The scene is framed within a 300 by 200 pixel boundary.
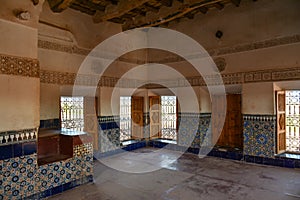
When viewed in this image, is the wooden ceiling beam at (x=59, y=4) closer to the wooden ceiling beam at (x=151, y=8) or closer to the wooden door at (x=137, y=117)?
the wooden ceiling beam at (x=151, y=8)

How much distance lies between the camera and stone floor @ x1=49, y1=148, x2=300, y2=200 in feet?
10.2

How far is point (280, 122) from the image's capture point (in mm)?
4500

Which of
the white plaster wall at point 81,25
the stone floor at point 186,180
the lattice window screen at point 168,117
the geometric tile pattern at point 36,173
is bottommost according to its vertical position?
the stone floor at point 186,180

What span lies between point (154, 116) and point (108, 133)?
173cm

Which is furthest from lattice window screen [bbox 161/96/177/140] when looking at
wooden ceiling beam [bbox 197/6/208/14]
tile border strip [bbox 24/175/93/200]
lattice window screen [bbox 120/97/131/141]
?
tile border strip [bbox 24/175/93/200]

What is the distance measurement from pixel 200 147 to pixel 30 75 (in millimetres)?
3933

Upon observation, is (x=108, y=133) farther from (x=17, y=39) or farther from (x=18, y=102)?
(x=17, y=39)

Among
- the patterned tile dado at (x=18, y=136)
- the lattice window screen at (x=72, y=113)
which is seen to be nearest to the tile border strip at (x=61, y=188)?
the patterned tile dado at (x=18, y=136)

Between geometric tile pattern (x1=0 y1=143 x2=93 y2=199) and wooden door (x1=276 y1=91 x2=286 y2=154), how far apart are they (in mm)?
3553

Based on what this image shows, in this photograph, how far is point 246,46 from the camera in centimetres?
462

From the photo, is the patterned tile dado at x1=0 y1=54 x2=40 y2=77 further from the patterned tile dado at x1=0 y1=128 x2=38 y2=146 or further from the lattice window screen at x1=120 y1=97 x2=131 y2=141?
the lattice window screen at x1=120 y1=97 x2=131 y2=141

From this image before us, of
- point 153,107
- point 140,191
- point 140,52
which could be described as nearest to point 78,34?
point 140,52

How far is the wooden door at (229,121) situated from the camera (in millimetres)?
5156

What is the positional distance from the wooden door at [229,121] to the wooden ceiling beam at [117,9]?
2.81 metres
